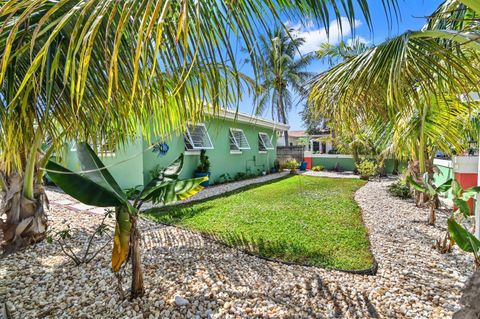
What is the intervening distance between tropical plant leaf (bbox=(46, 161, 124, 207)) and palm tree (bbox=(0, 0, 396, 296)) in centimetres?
29

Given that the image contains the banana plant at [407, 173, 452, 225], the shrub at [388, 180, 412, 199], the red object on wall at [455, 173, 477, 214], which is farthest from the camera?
the shrub at [388, 180, 412, 199]

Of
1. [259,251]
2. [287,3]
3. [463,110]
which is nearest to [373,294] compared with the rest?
[259,251]

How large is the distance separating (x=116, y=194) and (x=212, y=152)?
12159 millimetres

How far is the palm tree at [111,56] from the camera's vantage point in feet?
4.09

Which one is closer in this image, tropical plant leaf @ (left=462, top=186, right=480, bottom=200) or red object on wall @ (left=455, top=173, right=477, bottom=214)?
tropical plant leaf @ (left=462, top=186, right=480, bottom=200)

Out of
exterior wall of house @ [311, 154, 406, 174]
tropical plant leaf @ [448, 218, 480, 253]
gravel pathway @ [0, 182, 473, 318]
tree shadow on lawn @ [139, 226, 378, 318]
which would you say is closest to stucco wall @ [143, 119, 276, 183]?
tree shadow on lawn @ [139, 226, 378, 318]

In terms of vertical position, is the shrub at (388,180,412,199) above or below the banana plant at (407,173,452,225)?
below

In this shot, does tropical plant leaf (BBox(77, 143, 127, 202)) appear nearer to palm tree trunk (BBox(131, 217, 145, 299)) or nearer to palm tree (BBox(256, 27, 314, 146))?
A: palm tree trunk (BBox(131, 217, 145, 299))

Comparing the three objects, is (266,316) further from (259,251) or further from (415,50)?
(415,50)

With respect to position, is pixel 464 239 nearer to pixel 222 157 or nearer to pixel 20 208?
pixel 20 208

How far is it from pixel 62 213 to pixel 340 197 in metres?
10.4

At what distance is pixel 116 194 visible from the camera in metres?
2.99

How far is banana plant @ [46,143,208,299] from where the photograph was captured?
113 inches

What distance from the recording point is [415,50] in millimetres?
3119
